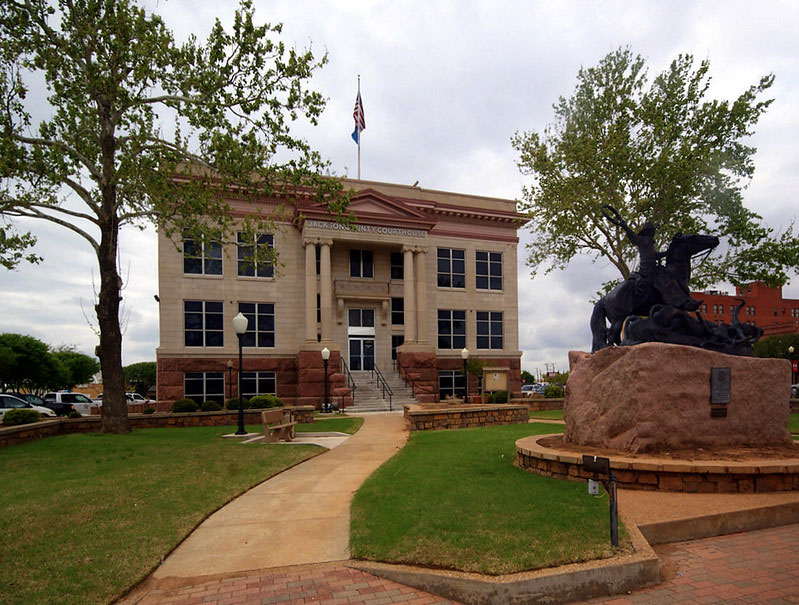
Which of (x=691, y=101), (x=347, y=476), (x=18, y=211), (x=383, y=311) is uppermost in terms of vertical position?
(x=691, y=101)

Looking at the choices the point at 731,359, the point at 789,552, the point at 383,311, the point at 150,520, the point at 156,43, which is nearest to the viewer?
Result: the point at 789,552

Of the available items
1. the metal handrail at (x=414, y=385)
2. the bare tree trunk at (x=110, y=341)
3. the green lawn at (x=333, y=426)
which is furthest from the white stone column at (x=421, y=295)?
the bare tree trunk at (x=110, y=341)

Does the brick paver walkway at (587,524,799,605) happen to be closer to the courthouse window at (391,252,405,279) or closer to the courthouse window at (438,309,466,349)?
the courthouse window at (438,309,466,349)

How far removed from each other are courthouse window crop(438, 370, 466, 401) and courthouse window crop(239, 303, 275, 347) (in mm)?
11083

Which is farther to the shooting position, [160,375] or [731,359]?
[160,375]

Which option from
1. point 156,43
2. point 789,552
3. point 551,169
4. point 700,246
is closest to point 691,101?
point 551,169

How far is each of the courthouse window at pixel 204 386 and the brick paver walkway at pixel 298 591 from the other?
2680 cm

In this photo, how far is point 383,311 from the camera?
3472 centimetres

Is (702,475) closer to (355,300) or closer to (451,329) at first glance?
(355,300)

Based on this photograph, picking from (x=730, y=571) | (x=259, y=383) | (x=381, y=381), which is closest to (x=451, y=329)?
(x=381, y=381)

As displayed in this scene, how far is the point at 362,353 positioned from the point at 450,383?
20.6 feet

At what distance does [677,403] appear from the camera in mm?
9141

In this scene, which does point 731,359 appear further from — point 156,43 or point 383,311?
point 383,311

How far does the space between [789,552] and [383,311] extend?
1156 inches
